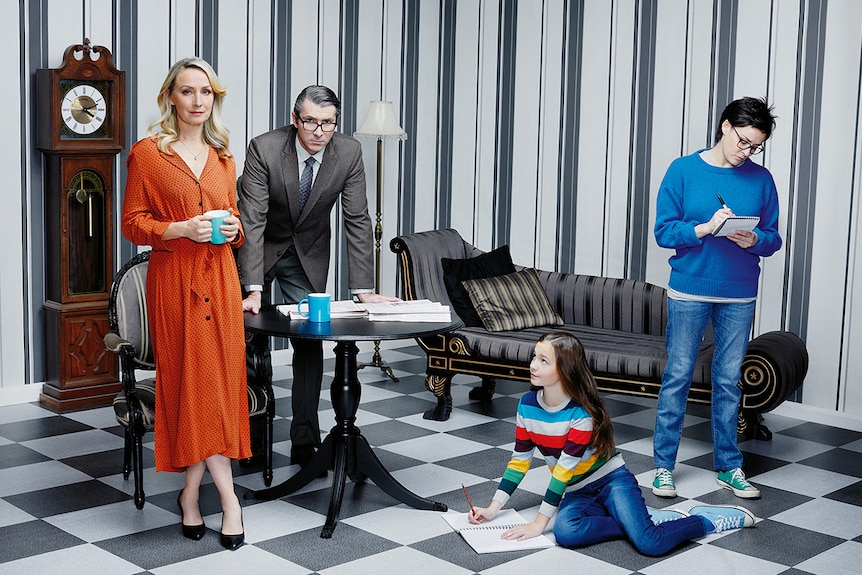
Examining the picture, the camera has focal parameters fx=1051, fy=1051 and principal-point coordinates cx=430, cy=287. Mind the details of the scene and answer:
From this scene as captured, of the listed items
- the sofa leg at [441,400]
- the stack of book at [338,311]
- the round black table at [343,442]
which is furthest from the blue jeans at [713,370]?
the sofa leg at [441,400]

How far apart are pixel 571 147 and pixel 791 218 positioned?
Answer: 60.8 inches

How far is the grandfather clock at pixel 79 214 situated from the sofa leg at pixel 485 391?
1951 mm

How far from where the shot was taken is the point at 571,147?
6.66 meters

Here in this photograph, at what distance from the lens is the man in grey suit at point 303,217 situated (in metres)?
4.00

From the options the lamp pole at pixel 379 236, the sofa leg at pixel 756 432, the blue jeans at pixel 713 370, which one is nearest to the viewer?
the blue jeans at pixel 713 370

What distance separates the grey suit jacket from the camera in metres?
4.12

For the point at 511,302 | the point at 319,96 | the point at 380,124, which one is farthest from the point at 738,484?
the point at 380,124

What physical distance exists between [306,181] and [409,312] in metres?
0.77

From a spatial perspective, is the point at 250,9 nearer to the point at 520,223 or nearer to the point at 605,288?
the point at 520,223

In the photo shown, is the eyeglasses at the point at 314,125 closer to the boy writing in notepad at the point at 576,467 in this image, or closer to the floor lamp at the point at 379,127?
the boy writing in notepad at the point at 576,467

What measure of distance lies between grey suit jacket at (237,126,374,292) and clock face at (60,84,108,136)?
5.35ft

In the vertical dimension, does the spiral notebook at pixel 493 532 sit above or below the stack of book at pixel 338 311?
below

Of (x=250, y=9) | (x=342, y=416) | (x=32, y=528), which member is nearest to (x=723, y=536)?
(x=342, y=416)

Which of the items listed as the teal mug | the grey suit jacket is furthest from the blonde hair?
the grey suit jacket
